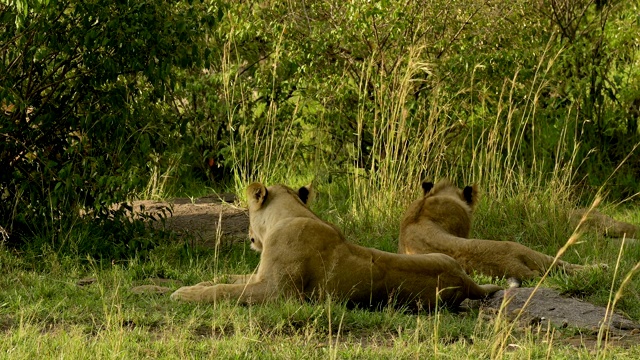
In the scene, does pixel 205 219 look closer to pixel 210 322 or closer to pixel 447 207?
pixel 447 207

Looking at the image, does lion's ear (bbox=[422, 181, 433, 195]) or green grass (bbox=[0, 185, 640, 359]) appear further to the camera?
lion's ear (bbox=[422, 181, 433, 195])

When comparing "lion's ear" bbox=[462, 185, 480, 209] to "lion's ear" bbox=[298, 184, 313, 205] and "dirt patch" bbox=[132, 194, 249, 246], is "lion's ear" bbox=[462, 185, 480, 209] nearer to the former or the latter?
"lion's ear" bbox=[298, 184, 313, 205]

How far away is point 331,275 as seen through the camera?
6102 mm

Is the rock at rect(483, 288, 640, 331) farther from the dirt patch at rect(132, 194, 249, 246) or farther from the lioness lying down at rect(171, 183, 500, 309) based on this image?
the dirt patch at rect(132, 194, 249, 246)

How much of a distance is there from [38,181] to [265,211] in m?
2.09

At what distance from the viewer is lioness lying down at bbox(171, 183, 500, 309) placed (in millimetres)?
6094

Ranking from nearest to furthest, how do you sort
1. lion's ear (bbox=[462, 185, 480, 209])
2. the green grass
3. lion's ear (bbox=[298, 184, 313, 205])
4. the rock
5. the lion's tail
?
the green grass < the rock < the lion's tail < lion's ear (bbox=[298, 184, 313, 205]) < lion's ear (bbox=[462, 185, 480, 209])

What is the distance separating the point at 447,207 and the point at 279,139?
375 centimetres

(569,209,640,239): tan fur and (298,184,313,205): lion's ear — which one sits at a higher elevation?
(298,184,313,205): lion's ear

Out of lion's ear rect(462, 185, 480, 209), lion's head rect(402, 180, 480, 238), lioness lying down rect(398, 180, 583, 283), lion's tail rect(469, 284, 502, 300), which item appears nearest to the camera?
lion's tail rect(469, 284, 502, 300)

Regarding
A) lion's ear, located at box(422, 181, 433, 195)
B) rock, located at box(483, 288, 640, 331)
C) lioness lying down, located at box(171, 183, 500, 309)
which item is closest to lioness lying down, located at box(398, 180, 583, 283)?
lion's ear, located at box(422, 181, 433, 195)

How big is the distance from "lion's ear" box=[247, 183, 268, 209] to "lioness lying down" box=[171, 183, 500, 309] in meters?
0.24

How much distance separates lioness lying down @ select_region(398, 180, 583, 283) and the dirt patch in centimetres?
149

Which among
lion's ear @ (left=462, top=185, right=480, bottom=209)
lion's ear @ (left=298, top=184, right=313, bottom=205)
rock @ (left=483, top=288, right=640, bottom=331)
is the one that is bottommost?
rock @ (left=483, top=288, right=640, bottom=331)
